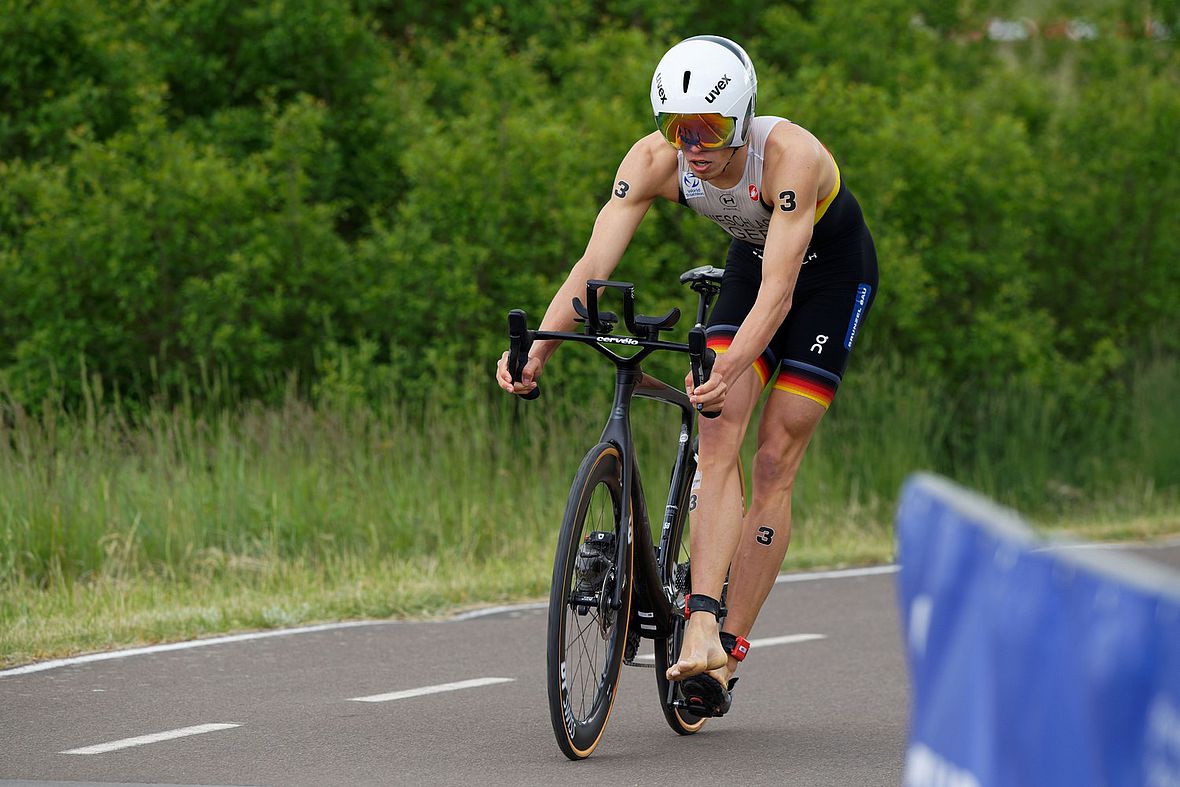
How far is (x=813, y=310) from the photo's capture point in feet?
19.7

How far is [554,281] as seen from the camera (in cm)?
1633

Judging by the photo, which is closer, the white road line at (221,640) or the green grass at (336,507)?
the white road line at (221,640)

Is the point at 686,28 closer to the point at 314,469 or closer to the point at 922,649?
the point at 314,469

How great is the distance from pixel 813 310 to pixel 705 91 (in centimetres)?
93

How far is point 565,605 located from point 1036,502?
38.4 feet

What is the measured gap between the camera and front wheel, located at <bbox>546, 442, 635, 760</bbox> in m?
5.38

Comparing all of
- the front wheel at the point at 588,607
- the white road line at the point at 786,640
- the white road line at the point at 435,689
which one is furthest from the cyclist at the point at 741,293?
the white road line at the point at 786,640

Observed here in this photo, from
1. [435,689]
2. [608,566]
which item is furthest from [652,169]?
[435,689]

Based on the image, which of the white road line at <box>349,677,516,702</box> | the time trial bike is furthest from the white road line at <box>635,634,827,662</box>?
the time trial bike

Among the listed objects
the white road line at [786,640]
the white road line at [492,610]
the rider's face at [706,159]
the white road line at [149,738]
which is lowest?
the white road line at [492,610]

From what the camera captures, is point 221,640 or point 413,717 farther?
point 221,640

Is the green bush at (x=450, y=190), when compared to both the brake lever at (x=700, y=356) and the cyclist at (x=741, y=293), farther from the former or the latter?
the brake lever at (x=700, y=356)

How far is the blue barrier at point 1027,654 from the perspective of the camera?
1.94 m

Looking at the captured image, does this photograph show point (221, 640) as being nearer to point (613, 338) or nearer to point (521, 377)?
point (521, 377)
